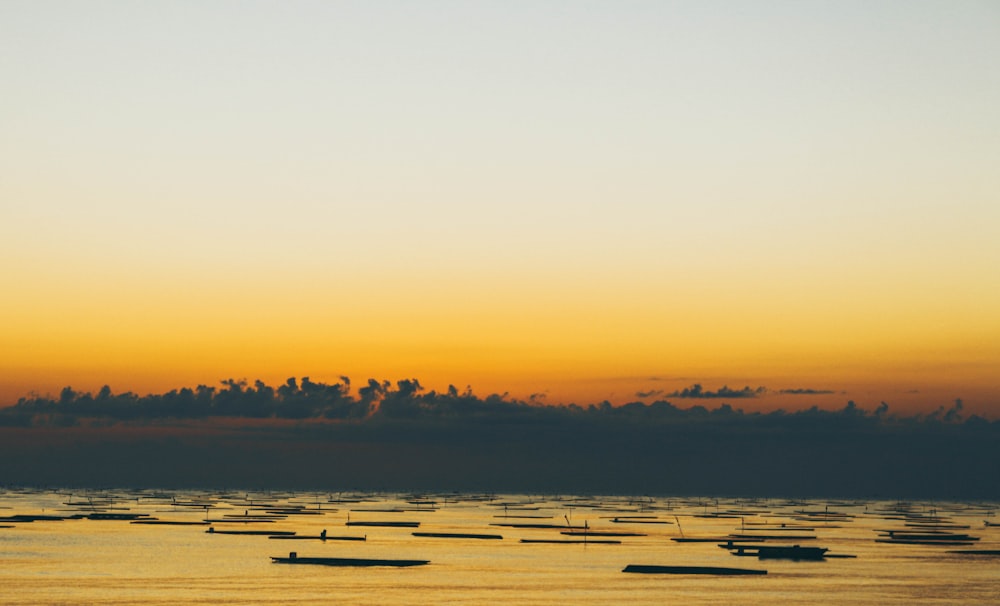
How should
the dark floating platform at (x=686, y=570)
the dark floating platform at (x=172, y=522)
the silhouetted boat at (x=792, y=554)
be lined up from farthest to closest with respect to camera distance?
the dark floating platform at (x=172, y=522) < the silhouetted boat at (x=792, y=554) < the dark floating platform at (x=686, y=570)

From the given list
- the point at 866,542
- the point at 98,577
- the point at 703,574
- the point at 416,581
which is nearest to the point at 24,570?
the point at 98,577

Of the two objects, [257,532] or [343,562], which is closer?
[343,562]

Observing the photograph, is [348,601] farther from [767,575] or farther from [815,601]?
[767,575]

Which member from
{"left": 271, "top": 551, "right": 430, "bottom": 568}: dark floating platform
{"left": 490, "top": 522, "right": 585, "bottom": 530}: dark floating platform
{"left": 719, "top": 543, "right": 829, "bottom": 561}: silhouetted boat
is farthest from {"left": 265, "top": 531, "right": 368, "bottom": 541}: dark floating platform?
{"left": 490, "top": 522, "right": 585, "bottom": 530}: dark floating platform

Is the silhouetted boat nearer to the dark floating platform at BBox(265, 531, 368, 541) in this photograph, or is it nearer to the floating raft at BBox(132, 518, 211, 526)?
the dark floating platform at BBox(265, 531, 368, 541)

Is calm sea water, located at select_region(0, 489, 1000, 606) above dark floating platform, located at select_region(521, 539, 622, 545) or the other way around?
above

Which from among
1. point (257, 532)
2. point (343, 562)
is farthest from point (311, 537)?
point (343, 562)

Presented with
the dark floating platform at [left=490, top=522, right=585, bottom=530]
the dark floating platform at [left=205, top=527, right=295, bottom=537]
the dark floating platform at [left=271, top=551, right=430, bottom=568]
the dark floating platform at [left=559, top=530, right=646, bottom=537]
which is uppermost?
the dark floating platform at [left=271, top=551, right=430, bottom=568]

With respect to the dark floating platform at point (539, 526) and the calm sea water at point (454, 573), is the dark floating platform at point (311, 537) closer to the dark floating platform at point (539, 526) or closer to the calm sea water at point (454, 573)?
the calm sea water at point (454, 573)

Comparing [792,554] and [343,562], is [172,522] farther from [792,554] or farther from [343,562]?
[792,554]

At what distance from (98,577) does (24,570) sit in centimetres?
855

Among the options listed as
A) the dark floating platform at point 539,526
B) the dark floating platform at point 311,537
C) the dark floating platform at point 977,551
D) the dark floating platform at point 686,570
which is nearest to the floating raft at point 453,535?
the dark floating platform at point 311,537

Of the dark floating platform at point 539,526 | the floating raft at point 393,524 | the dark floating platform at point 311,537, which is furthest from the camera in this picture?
the dark floating platform at point 539,526

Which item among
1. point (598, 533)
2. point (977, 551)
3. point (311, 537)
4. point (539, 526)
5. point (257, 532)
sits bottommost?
point (539, 526)
